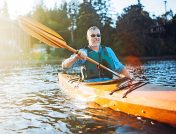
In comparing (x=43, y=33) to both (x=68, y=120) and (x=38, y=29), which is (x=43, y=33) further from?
(x=68, y=120)

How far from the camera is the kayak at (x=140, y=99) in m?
5.27

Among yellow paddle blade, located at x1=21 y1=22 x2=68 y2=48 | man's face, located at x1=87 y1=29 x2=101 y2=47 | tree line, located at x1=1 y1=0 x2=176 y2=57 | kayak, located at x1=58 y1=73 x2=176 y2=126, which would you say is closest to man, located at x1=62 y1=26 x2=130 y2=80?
man's face, located at x1=87 y1=29 x2=101 y2=47

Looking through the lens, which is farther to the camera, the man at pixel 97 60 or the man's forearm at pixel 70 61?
the man at pixel 97 60

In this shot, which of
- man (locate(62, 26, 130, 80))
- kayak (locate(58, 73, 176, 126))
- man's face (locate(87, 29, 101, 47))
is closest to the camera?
kayak (locate(58, 73, 176, 126))

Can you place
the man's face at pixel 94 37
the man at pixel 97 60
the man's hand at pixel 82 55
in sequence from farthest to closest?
the man at pixel 97 60 < the man's face at pixel 94 37 < the man's hand at pixel 82 55

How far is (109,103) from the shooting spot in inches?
264

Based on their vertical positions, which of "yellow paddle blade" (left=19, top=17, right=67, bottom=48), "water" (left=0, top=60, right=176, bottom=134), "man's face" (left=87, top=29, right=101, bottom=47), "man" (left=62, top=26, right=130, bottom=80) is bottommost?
"water" (left=0, top=60, right=176, bottom=134)

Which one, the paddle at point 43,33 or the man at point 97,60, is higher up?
the paddle at point 43,33

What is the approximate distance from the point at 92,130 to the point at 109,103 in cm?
125

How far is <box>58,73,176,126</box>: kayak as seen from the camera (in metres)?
5.27

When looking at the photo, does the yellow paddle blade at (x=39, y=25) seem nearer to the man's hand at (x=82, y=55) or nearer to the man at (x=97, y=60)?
the man at (x=97, y=60)

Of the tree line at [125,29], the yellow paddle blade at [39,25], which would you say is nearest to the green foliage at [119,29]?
the tree line at [125,29]

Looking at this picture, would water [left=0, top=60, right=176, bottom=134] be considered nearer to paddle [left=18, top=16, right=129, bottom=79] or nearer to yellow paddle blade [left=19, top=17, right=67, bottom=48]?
paddle [left=18, top=16, right=129, bottom=79]

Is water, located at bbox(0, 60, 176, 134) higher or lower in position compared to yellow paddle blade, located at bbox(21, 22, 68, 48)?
lower
